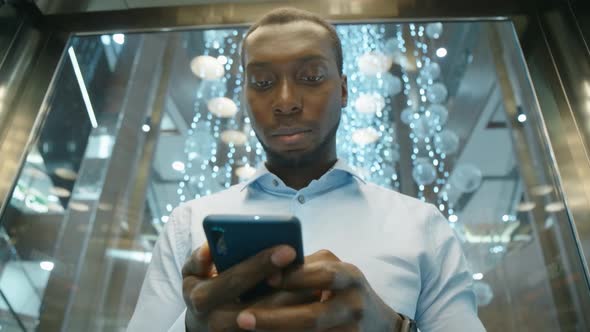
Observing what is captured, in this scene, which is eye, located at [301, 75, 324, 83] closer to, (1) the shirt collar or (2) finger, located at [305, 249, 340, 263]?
(1) the shirt collar

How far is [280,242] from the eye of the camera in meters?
0.54

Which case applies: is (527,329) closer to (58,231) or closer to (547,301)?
(547,301)

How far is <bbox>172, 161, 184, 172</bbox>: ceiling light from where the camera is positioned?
3.40m

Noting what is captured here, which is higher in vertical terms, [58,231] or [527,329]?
[58,231]

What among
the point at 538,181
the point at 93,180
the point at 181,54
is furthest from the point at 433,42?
the point at 93,180

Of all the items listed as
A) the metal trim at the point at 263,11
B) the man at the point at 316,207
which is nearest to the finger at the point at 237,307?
the man at the point at 316,207

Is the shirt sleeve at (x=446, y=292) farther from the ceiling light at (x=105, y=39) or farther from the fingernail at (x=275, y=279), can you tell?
the ceiling light at (x=105, y=39)

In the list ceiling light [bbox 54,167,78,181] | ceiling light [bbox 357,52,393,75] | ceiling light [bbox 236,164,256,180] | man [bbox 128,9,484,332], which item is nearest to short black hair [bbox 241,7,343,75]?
man [bbox 128,9,484,332]

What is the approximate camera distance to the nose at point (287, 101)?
3.17 ft

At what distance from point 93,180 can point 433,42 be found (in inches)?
89.0

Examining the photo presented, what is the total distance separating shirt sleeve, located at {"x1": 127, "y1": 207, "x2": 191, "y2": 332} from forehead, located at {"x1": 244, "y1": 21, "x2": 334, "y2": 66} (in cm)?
39

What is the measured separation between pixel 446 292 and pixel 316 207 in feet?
0.96

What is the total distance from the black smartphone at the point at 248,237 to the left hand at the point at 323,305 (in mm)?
26

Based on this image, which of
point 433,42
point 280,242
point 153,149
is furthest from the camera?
point 153,149
